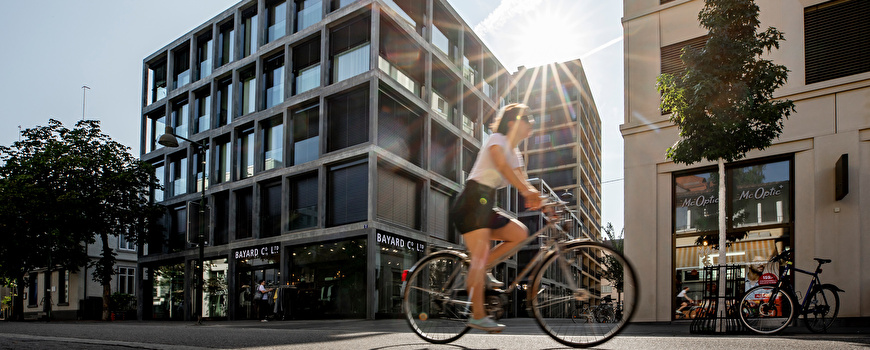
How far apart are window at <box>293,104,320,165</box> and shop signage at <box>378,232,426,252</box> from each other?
4837mm

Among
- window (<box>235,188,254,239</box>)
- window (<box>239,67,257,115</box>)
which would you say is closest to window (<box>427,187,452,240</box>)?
window (<box>235,188,254,239</box>)

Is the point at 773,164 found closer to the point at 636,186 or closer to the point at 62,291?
the point at 636,186

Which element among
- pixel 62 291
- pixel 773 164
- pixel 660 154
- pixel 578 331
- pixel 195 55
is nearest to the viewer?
pixel 578 331

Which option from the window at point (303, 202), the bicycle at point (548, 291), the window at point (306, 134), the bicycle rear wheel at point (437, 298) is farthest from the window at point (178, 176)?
the bicycle at point (548, 291)

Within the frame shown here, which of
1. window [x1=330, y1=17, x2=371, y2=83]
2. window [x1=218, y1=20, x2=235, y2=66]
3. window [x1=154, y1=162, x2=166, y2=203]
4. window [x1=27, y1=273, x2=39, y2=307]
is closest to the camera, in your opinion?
window [x1=330, y1=17, x2=371, y2=83]

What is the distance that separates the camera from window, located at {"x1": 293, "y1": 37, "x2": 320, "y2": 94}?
27.0 meters

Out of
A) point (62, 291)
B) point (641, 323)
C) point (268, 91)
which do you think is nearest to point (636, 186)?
point (641, 323)

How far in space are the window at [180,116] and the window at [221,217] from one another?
216 inches

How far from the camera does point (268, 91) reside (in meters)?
28.9

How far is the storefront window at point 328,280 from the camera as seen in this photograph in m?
24.2

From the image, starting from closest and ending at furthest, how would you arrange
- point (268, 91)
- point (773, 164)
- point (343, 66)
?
1. point (773, 164)
2. point (343, 66)
3. point (268, 91)

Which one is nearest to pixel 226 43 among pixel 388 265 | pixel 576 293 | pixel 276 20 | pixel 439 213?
pixel 276 20

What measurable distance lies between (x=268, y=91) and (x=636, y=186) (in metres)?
19.1

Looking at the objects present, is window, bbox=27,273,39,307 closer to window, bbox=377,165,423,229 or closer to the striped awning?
window, bbox=377,165,423,229
